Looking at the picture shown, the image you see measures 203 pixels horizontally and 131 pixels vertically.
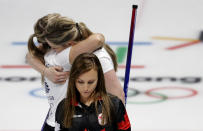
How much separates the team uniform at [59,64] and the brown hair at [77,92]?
0.31 meters

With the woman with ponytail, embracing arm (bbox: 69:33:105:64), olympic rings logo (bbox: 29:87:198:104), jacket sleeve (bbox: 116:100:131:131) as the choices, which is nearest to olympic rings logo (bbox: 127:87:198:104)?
olympic rings logo (bbox: 29:87:198:104)

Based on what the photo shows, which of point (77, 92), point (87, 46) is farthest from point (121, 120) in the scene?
point (87, 46)

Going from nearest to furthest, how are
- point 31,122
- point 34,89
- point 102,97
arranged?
point 102,97 → point 31,122 → point 34,89

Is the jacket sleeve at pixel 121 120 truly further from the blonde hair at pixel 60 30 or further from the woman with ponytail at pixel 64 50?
the blonde hair at pixel 60 30

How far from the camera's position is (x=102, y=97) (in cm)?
191

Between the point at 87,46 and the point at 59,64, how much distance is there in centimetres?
20

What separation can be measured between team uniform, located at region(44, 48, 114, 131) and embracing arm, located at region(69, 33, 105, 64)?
36mm

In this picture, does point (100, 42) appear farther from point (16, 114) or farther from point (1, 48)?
point (1, 48)

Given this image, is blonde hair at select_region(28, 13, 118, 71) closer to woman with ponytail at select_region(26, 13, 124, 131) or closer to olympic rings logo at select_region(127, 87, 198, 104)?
woman with ponytail at select_region(26, 13, 124, 131)

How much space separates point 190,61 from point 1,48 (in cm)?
321

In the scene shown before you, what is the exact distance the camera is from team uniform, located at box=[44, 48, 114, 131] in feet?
7.32

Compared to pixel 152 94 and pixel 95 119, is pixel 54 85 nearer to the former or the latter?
pixel 95 119

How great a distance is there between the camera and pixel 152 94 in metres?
5.11

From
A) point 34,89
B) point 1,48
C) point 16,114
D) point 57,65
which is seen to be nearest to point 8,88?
point 34,89
